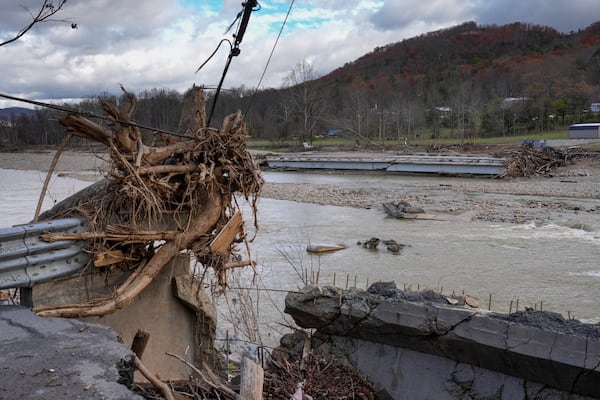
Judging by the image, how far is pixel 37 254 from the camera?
16.1 feet

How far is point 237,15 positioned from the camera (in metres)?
5.92

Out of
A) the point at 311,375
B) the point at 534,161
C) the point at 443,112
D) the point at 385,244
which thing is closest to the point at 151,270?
Answer: the point at 311,375

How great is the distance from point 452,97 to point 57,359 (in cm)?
9414

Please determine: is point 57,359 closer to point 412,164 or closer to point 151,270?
point 151,270

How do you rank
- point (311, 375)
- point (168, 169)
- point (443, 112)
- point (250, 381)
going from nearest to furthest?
point (250, 381), point (311, 375), point (168, 169), point (443, 112)

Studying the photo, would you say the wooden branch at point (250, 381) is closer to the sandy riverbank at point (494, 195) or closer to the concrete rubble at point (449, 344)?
the concrete rubble at point (449, 344)

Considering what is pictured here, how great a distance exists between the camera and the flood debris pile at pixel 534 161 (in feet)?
137

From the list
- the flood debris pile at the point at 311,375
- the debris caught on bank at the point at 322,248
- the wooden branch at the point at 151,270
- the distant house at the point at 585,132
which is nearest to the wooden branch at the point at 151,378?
the flood debris pile at the point at 311,375

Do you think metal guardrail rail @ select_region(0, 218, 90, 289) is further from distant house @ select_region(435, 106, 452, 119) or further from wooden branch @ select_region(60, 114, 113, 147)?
distant house @ select_region(435, 106, 452, 119)

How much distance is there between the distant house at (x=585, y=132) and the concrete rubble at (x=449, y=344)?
198 feet

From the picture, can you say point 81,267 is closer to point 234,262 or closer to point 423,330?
point 234,262

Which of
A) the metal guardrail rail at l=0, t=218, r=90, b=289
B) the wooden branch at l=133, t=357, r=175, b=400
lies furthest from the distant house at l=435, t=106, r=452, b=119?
the wooden branch at l=133, t=357, r=175, b=400

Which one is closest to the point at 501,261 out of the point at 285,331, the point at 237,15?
the point at 285,331

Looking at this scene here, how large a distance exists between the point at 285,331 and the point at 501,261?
9.20m
